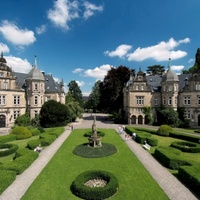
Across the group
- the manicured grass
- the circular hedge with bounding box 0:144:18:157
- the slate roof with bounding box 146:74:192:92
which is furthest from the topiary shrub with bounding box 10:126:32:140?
the slate roof with bounding box 146:74:192:92

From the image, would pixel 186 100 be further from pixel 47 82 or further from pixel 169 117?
pixel 47 82

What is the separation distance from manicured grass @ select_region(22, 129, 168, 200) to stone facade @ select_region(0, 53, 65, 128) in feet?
86.2

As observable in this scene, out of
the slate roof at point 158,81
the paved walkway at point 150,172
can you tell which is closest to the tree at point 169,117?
the slate roof at point 158,81

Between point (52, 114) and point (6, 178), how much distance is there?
1185 inches

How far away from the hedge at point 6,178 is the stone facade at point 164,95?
126 ft

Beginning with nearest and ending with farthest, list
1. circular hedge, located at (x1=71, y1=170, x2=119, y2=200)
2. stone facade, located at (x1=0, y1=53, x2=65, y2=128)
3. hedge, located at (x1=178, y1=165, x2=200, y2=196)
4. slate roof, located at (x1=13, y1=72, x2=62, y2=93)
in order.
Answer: circular hedge, located at (x1=71, y1=170, x2=119, y2=200) → hedge, located at (x1=178, y1=165, x2=200, y2=196) → stone facade, located at (x1=0, y1=53, x2=65, y2=128) → slate roof, located at (x1=13, y1=72, x2=62, y2=93)

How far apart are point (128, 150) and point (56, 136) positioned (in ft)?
46.1

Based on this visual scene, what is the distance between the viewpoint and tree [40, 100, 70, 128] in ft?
144

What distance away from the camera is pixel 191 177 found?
47.1 feet

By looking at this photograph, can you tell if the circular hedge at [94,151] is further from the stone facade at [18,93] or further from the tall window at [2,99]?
the tall window at [2,99]

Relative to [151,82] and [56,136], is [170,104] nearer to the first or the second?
[151,82]

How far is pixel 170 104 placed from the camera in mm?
48500

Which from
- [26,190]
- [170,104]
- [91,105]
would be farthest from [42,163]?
[91,105]

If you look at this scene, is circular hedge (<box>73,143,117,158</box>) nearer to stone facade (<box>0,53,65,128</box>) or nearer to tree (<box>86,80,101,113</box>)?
stone facade (<box>0,53,65,128</box>)
